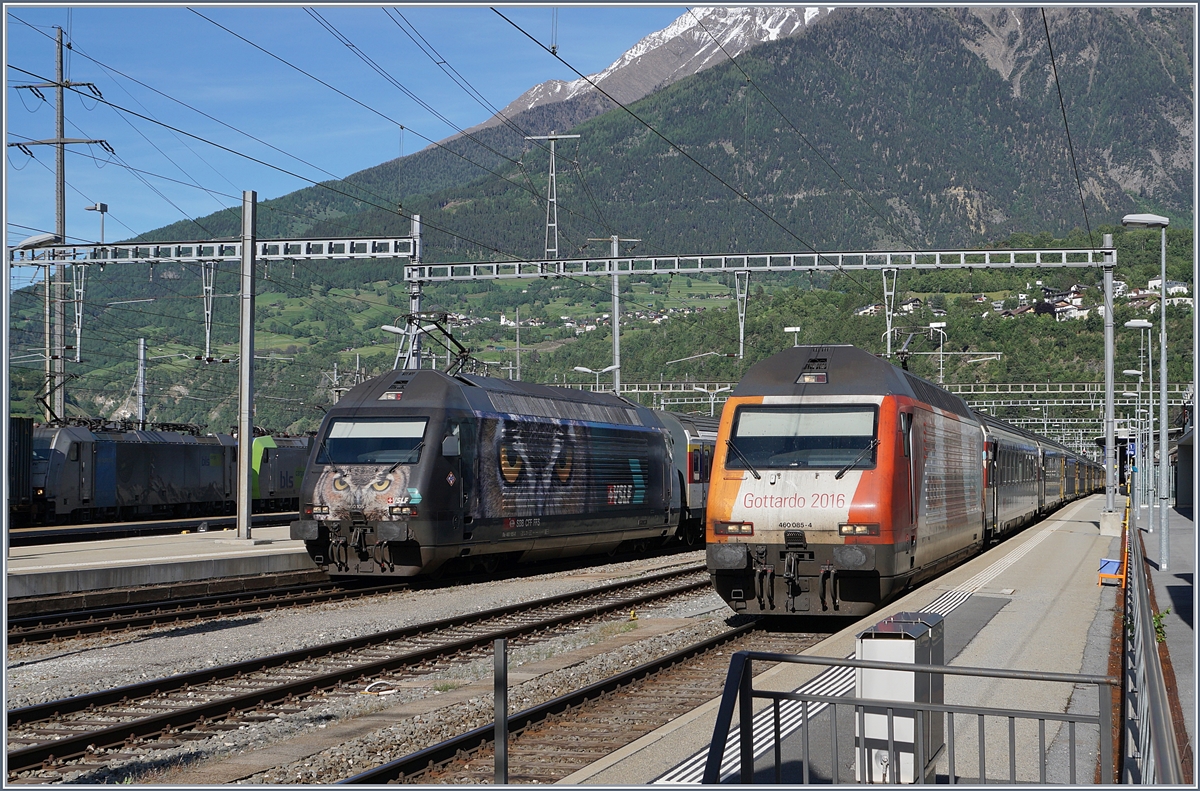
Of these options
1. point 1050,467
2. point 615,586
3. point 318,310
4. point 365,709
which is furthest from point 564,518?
point 318,310

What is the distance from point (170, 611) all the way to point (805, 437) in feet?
30.3

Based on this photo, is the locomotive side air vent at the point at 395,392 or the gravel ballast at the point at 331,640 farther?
the locomotive side air vent at the point at 395,392

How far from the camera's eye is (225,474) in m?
44.5

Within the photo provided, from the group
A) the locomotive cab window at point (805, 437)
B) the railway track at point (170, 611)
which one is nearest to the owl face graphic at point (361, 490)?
the railway track at point (170, 611)

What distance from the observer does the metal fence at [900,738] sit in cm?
668

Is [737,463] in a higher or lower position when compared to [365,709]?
higher

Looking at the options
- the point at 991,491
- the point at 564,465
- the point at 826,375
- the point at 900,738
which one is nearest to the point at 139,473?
the point at 564,465

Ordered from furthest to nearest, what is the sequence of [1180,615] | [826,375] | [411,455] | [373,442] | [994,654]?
[373,442] → [411,455] → [1180,615] → [826,375] → [994,654]

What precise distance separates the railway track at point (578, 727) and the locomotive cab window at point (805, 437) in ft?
7.58

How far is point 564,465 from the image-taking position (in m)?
23.7

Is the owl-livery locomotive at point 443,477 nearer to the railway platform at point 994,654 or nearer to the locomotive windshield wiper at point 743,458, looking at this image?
the locomotive windshield wiper at point 743,458

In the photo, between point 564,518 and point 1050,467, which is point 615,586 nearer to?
point 564,518

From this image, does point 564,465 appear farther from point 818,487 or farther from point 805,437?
point 818,487

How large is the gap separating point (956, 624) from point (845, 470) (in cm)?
243
